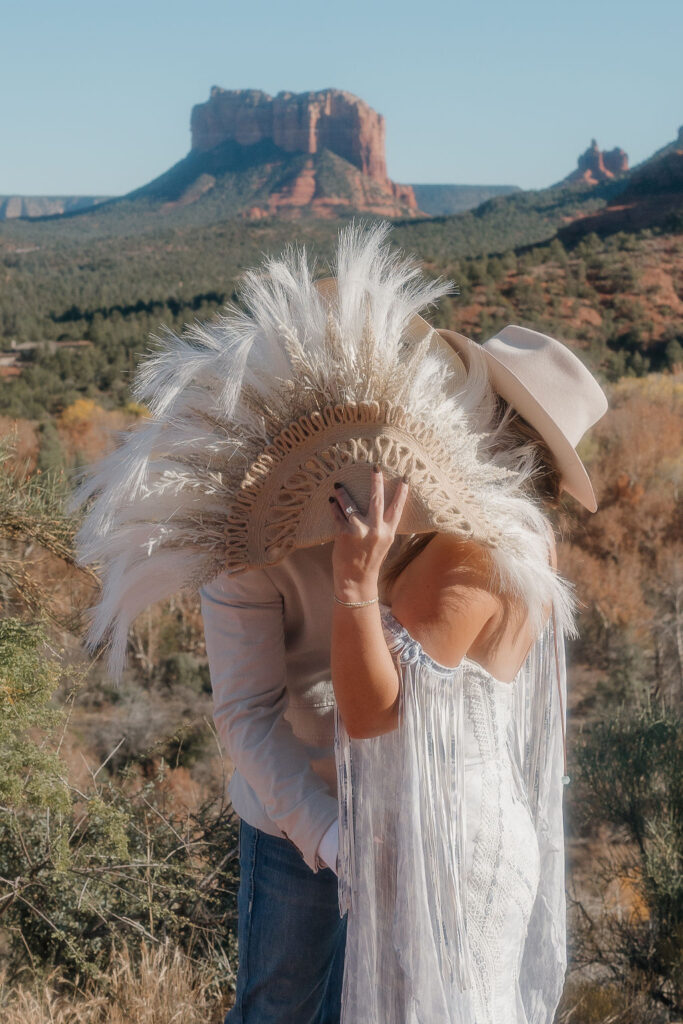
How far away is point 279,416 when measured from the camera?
142cm

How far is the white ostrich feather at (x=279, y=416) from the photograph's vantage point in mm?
1394

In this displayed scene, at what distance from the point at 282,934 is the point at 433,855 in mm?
375

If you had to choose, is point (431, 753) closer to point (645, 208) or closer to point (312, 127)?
point (645, 208)

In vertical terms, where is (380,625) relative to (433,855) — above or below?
above

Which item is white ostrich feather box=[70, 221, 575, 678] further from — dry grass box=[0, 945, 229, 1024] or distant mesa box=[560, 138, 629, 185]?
distant mesa box=[560, 138, 629, 185]

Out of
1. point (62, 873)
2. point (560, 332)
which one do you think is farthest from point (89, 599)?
point (560, 332)

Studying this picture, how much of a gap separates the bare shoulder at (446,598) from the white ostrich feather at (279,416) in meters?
0.04

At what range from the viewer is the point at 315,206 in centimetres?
7931

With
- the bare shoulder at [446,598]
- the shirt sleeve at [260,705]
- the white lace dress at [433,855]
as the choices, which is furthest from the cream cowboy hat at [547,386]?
the shirt sleeve at [260,705]

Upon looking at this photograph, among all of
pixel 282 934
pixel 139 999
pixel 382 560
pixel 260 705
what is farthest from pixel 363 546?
pixel 139 999

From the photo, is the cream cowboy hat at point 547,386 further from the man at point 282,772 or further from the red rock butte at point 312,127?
the red rock butte at point 312,127

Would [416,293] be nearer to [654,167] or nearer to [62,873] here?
[62,873]

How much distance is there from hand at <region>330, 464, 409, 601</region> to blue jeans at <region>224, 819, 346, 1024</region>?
606mm

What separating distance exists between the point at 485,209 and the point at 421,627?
66850mm
